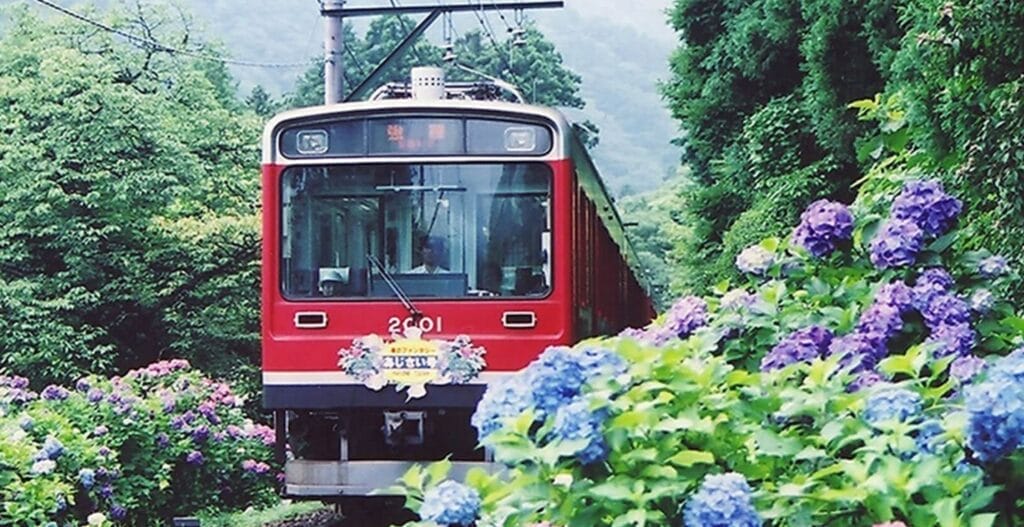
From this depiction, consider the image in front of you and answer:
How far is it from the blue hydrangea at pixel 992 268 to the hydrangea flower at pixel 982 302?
9 cm

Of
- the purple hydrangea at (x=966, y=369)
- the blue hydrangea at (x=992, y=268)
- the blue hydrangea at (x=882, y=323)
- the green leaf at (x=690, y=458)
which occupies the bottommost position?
the green leaf at (x=690, y=458)

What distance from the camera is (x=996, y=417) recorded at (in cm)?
274

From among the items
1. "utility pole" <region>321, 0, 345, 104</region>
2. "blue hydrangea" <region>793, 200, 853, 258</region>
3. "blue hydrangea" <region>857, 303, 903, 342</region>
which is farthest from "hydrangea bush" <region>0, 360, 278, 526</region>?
"blue hydrangea" <region>857, 303, 903, 342</region>

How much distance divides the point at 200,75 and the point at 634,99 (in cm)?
9353

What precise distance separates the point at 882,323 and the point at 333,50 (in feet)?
33.4

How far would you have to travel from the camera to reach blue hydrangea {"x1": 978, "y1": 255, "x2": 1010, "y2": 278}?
402 centimetres

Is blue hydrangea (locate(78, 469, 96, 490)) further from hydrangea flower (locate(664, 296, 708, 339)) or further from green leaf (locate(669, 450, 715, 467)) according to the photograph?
green leaf (locate(669, 450, 715, 467))

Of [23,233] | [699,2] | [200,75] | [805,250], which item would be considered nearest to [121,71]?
[200,75]

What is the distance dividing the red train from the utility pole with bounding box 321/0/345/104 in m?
4.02

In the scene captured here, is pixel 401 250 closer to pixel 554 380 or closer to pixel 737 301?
pixel 737 301

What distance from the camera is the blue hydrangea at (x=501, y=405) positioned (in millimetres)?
2883

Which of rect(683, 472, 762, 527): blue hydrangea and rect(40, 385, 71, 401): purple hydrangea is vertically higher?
rect(683, 472, 762, 527): blue hydrangea

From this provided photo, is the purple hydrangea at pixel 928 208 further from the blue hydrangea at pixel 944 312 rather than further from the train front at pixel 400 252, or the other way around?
the train front at pixel 400 252

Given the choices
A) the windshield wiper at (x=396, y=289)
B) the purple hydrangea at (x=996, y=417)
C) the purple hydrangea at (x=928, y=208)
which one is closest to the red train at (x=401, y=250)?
the windshield wiper at (x=396, y=289)
